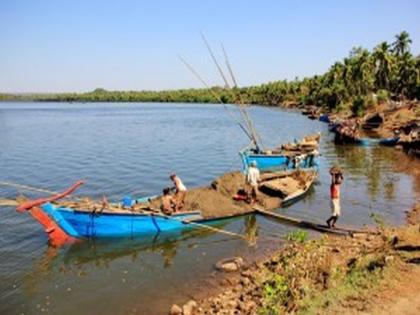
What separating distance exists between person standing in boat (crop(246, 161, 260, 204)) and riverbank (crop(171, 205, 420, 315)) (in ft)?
Result: 20.8

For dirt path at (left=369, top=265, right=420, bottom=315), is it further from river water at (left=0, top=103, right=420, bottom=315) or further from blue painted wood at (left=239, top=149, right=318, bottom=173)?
blue painted wood at (left=239, top=149, right=318, bottom=173)

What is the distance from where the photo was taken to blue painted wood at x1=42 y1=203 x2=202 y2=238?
53.2 ft

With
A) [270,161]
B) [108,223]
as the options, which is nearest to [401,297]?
[108,223]

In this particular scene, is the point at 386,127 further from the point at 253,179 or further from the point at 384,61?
the point at 253,179

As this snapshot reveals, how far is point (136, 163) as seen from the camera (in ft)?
116

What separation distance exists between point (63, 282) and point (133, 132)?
162ft

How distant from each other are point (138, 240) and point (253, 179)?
6.13 metres

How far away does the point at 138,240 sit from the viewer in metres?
17.0

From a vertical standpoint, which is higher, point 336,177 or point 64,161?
point 336,177

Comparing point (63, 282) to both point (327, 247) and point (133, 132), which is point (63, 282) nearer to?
point (327, 247)

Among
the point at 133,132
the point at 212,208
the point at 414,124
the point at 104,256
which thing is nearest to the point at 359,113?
the point at 414,124

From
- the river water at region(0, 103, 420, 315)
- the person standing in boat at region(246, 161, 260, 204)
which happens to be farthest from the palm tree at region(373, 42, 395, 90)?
the person standing in boat at region(246, 161, 260, 204)

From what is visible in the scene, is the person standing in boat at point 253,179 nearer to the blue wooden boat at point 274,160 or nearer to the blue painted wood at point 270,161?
the blue wooden boat at point 274,160

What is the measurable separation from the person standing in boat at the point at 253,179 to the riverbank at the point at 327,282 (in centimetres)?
635
